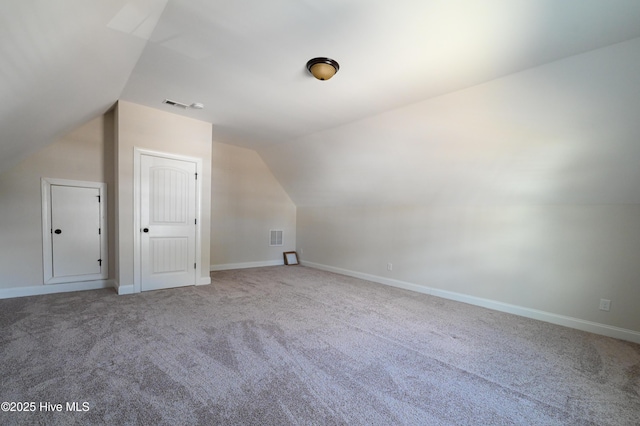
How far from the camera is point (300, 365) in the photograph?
214 cm

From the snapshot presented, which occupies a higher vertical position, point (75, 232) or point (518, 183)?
point (518, 183)

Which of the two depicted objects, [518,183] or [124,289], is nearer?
[518,183]

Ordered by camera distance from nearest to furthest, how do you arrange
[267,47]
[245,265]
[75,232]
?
[267,47] → [75,232] → [245,265]

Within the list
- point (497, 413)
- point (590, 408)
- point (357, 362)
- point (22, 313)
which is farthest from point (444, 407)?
point (22, 313)

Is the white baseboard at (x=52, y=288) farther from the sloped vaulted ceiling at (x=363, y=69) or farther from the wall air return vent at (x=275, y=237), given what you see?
the wall air return vent at (x=275, y=237)

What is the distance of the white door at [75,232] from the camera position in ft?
12.4

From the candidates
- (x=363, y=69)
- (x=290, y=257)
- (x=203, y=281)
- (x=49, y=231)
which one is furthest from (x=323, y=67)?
(x=290, y=257)

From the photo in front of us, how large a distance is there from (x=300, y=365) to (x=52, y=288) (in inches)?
154

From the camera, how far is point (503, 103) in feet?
9.11

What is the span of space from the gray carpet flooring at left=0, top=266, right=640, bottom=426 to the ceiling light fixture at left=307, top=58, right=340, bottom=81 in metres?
2.53

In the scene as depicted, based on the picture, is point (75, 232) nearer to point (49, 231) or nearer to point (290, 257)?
point (49, 231)

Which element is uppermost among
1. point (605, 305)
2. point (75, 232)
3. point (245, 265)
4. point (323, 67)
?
point (323, 67)

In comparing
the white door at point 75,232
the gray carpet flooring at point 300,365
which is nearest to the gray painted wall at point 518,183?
the gray carpet flooring at point 300,365

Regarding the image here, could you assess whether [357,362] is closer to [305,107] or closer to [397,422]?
[397,422]
